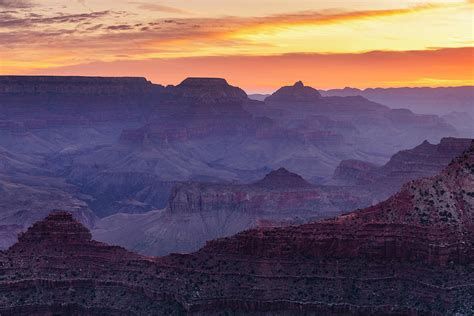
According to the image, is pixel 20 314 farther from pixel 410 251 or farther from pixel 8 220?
pixel 8 220

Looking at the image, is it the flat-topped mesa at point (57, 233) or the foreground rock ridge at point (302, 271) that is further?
the flat-topped mesa at point (57, 233)

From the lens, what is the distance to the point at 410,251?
218ft

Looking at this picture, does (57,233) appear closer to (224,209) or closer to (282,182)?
(224,209)

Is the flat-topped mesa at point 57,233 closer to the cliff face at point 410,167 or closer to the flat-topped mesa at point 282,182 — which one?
the flat-topped mesa at point 282,182

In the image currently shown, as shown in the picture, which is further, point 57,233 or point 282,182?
point 282,182

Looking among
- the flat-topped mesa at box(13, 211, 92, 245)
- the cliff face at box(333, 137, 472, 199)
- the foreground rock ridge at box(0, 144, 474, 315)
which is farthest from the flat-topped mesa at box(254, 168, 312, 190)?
the foreground rock ridge at box(0, 144, 474, 315)

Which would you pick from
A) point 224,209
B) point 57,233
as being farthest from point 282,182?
point 57,233

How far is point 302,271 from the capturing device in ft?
224

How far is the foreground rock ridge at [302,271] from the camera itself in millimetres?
65500

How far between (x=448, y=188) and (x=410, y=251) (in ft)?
24.1

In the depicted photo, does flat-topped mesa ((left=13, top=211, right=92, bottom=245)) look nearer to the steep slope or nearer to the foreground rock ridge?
the foreground rock ridge

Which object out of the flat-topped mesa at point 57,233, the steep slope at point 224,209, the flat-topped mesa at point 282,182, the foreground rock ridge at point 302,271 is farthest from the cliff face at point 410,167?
the flat-topped mesa at point 57,233

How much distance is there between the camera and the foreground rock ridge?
65500mm

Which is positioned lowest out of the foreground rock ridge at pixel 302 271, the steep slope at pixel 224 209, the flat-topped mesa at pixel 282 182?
the steep slope at pixel 224 209
